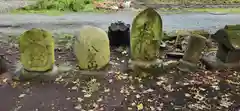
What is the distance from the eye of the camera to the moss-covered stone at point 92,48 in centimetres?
622

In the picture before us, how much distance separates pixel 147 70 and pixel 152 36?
2.44ft

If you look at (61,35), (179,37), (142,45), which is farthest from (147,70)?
(61,35)

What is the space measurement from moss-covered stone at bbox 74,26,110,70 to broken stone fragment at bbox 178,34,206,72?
5.84 ft

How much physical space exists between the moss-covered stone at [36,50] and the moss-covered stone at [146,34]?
1789 millimetres

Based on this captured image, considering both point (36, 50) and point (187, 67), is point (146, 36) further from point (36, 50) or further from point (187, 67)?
point (36, 50)

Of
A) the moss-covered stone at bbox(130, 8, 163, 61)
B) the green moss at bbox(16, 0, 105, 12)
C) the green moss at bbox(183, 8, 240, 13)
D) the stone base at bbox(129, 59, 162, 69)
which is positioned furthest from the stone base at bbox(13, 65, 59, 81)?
the green moss at bbox(183, 8, 240, 13)

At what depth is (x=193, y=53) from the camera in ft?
22.5

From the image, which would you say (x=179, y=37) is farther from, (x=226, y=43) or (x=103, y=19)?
(x=103, y=19)

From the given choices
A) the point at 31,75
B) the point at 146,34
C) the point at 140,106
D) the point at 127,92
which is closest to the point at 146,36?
the point at 146,34

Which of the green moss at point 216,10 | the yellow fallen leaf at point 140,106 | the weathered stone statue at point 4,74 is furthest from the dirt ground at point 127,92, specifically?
the green moss at point 216,10

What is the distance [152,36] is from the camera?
661cm

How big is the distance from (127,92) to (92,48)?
1.16 meters

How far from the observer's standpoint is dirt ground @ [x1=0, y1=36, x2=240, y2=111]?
5.39 m

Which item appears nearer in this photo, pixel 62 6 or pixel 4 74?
pixel 4 74
